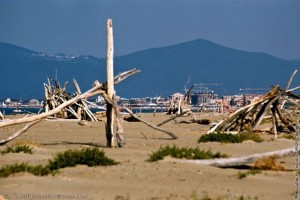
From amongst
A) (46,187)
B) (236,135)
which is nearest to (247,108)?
(236,135)

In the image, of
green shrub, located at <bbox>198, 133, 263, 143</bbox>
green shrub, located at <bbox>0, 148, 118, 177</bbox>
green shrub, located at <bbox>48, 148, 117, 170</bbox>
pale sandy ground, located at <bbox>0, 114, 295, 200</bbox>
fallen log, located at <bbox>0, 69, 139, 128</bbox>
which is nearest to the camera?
pale sandy ground, located at <bbox>0, 114, 295, 200</bbox>

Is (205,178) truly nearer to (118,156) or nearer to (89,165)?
(89,165)

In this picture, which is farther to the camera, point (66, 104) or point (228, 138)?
point (228, 138)

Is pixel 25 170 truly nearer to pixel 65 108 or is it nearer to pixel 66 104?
pixel 66 104

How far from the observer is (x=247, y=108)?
22609mm

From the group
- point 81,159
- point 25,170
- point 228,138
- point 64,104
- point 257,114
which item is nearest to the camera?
point 25,170

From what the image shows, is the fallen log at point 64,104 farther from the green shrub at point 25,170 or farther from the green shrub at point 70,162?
the green shrub at point 25,170

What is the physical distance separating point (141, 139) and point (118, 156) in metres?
6.58

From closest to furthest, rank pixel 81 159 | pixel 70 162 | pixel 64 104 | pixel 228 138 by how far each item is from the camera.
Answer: pixel 70 162, pixel 81 159, pixel 64 104, pixel 228 138

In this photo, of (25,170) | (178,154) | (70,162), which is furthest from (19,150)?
(25,170)

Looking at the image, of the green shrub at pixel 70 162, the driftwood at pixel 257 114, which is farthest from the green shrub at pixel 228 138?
the green shrub at pixel 70 162

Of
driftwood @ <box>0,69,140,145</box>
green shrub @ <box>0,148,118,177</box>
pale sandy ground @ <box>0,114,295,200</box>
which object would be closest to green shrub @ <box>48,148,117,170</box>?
green shrub @ <box>0,148,118,177</box>

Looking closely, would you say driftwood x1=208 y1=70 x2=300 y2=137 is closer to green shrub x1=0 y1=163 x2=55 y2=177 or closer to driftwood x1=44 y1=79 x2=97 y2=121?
green shrub x1=0 y1=163 x2=55 y2=177

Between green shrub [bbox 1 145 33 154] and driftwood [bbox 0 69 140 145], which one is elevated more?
driftwood [bbox 0 69 140 145]
